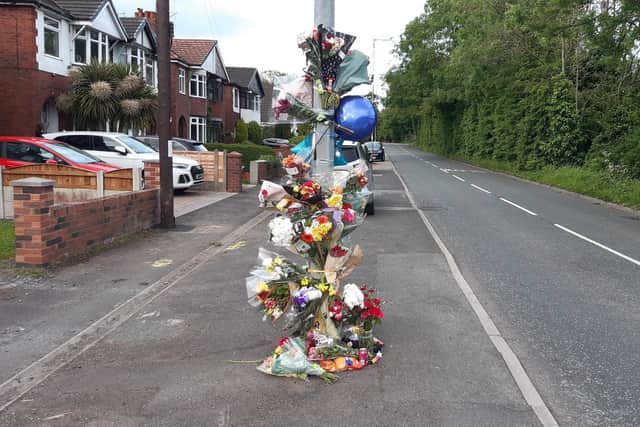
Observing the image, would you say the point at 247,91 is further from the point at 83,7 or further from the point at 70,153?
the point at 70,153

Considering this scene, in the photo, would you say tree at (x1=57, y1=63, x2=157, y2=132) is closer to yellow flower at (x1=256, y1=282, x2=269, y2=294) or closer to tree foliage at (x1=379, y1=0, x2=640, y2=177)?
tree foliage at (x1=379, y1=0, x2=640, y2=177)

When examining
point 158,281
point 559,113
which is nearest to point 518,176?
point 559,113

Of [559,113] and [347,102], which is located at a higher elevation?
[559,113]

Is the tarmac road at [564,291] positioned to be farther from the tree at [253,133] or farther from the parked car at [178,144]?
the tree at [253,133]

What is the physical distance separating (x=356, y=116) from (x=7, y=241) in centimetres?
680

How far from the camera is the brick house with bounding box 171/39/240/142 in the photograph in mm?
38531

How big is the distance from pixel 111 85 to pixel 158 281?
1729cm

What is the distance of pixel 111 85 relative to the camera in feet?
76.5

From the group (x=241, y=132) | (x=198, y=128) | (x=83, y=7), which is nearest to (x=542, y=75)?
(x=83, y=7)

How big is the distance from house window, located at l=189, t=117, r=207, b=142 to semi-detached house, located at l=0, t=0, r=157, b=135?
13599 mm

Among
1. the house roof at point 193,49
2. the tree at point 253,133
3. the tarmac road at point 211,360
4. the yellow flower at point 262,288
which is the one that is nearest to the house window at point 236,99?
the tree at point 253,133

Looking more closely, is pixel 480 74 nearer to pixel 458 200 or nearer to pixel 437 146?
pixel 458 200

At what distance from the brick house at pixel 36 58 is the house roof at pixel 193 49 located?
587 inches

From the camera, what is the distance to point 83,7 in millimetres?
25969
